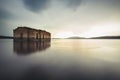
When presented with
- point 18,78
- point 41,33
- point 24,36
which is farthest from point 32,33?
point 18,78

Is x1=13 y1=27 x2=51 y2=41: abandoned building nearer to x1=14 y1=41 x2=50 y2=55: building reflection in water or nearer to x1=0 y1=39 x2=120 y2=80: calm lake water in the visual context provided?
x1=14 y1=41 x2=50 y2=55: building reflection in water

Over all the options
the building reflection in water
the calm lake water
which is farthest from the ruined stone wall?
the calm lake water

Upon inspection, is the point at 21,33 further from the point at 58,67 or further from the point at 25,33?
the point at 58,67

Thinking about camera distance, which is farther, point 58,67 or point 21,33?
point 21,33

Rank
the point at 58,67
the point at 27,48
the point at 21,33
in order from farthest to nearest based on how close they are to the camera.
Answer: the point at 21,33 < the point at 27,48 < the point at 58,67

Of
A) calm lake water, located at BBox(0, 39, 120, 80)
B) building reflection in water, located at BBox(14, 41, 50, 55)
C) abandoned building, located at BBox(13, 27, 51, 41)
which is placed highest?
abandoned building, located at BBox(13, 27, 51, 41)

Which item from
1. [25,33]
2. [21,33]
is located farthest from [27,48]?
[21,33]

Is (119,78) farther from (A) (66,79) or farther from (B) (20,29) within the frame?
(B) (20,29)

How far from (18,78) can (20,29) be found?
23460 millimetres

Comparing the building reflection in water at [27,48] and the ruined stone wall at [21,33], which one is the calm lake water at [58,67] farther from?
the ruined stone wall at [21,33]

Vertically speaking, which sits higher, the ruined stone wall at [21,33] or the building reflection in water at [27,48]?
the ruined stone wall at [21,33]

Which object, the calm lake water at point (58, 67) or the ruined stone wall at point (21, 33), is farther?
the ruined stone wall at point (21, 33)

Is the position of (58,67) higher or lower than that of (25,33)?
lower

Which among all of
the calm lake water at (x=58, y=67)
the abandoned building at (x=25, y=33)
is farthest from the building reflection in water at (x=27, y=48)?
the abandoned building at (x=25, y=33)
